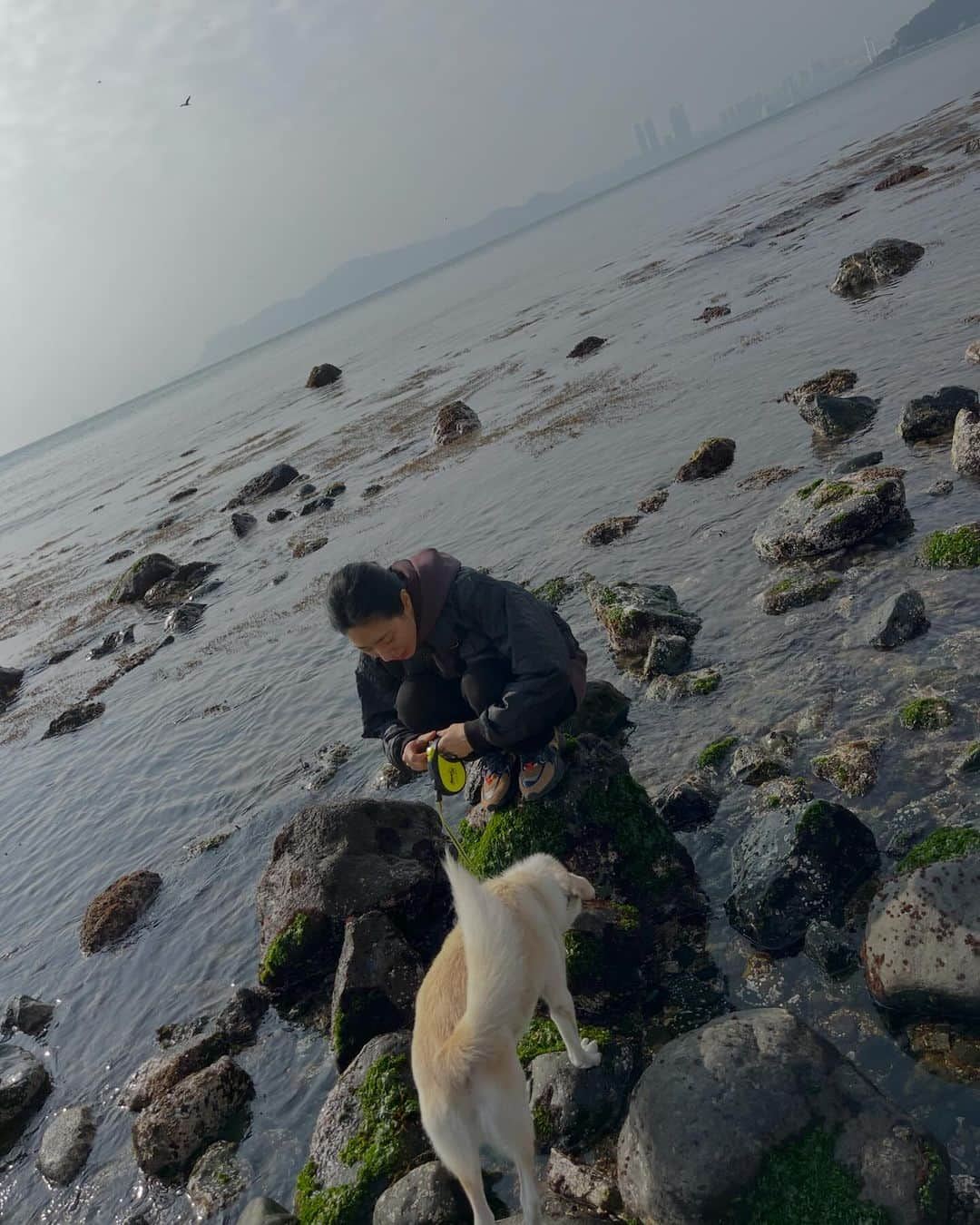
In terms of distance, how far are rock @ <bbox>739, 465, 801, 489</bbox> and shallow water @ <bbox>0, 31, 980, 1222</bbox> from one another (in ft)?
0.95

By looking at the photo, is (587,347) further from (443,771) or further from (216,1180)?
(216,1180)

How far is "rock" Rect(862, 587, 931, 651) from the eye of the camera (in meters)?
8.45

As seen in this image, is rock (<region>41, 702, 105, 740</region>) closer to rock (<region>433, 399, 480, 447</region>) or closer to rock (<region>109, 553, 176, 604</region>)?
rock (<region>109, 553, 176, 604</region>)

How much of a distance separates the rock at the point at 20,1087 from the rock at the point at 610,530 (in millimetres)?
10547

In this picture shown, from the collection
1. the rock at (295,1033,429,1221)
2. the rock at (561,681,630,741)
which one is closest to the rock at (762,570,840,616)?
the rock at (561,681,630,741)

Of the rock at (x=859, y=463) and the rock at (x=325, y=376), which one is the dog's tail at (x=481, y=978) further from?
the rock at (x=325, y=376)

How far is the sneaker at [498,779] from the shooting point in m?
7.22

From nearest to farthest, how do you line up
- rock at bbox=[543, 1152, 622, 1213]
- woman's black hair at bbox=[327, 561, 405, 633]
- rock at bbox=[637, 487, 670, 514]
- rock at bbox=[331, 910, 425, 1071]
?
rock at bbox=[543, 1152, 622, 1213]
woman's black hair at bbox=[327, 561, 405, 633]
rock at bbox=[331, 910, 425, 1071]
rock at bbox=[637, 487, 670, 514]

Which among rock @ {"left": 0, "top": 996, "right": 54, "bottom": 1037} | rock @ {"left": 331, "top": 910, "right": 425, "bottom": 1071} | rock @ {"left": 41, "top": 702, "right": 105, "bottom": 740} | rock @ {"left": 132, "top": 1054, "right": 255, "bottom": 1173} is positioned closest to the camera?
rock @ {"left": 132, "top": 1054, "right": 255, "bottom": 1173}

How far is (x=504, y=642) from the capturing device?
6.48m

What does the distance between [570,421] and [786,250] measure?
18.2 m

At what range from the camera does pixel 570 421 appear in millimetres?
23984

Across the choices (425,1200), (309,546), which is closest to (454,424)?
(309,546)

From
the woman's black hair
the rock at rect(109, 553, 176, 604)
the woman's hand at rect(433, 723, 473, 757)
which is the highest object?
the woman's black hair
